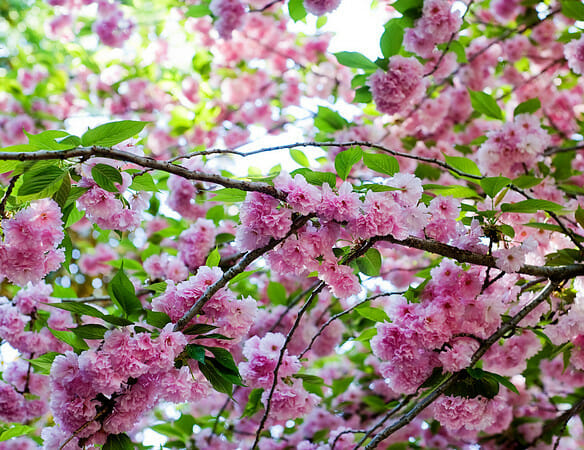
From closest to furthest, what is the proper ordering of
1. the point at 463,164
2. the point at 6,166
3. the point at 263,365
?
the point at 6,166, the point at 263,365, the point at 463,164

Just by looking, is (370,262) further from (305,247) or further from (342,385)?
(342,385)

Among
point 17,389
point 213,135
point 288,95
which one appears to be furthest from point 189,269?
point 288,95

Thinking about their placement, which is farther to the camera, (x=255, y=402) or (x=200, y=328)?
(x=255, y=402)

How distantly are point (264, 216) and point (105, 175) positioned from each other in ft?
1.41

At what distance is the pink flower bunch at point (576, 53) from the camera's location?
8.30 ft

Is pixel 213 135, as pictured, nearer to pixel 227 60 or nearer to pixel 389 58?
pixel 227 60

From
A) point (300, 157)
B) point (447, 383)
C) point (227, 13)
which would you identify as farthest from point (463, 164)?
point (227, 13)

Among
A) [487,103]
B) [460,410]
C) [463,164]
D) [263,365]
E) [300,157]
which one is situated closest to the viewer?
[460,410]

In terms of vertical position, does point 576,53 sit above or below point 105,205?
above

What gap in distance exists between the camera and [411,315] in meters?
1.61

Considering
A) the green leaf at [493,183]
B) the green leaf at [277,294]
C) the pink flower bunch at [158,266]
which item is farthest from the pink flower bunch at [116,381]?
the green leaf at [277,294]

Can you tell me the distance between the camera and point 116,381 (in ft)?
4.32

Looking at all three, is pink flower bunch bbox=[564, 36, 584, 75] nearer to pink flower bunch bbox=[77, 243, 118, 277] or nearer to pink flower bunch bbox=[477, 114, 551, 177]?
pink flower bunch bbox=[477, 114, 551, 177]

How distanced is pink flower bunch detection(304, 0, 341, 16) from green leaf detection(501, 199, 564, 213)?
129 cm
